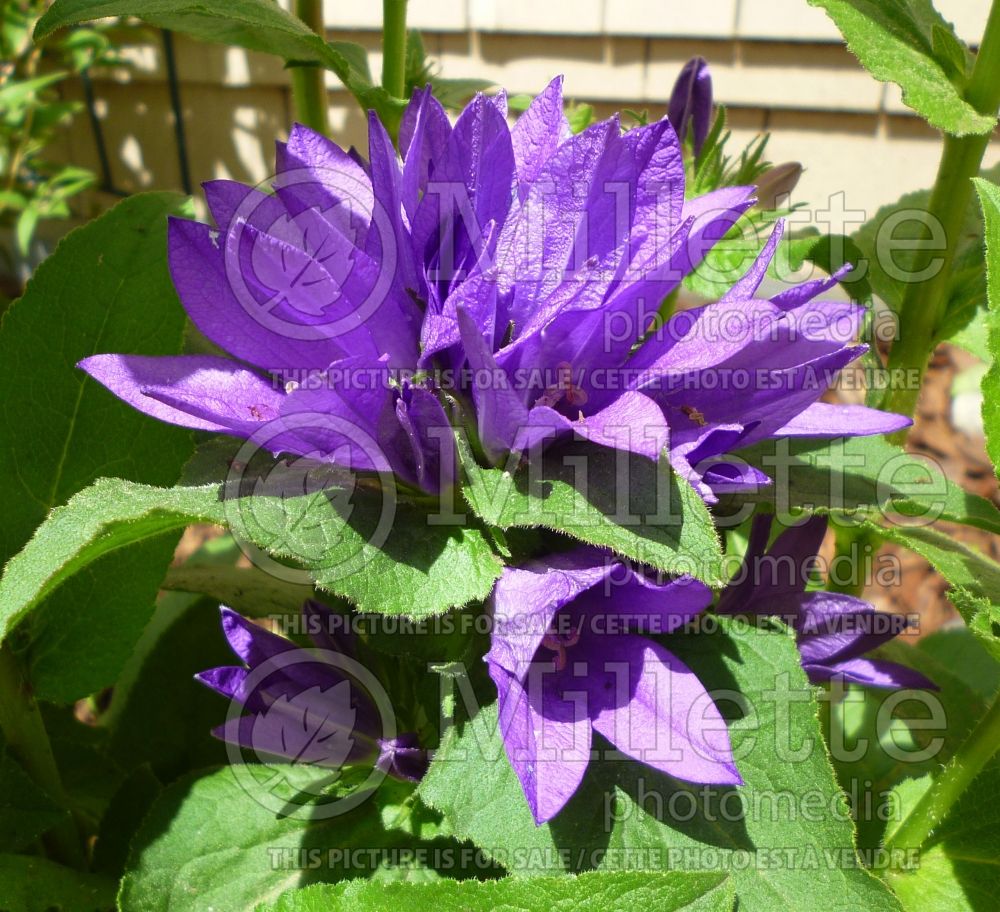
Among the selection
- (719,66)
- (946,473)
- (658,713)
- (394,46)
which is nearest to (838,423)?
(658,713)

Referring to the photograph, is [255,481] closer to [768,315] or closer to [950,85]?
[768,315]

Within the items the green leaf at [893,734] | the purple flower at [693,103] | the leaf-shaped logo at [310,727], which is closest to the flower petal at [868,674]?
the green leaf at [893,734]

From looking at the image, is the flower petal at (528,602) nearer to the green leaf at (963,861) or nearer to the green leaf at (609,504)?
the green leaf at (609,504)

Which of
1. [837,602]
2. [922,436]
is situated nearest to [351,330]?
[837,602]

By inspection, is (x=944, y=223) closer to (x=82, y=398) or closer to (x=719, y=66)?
(x=82, y=398)

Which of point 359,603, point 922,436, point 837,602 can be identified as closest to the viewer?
point 359,603
